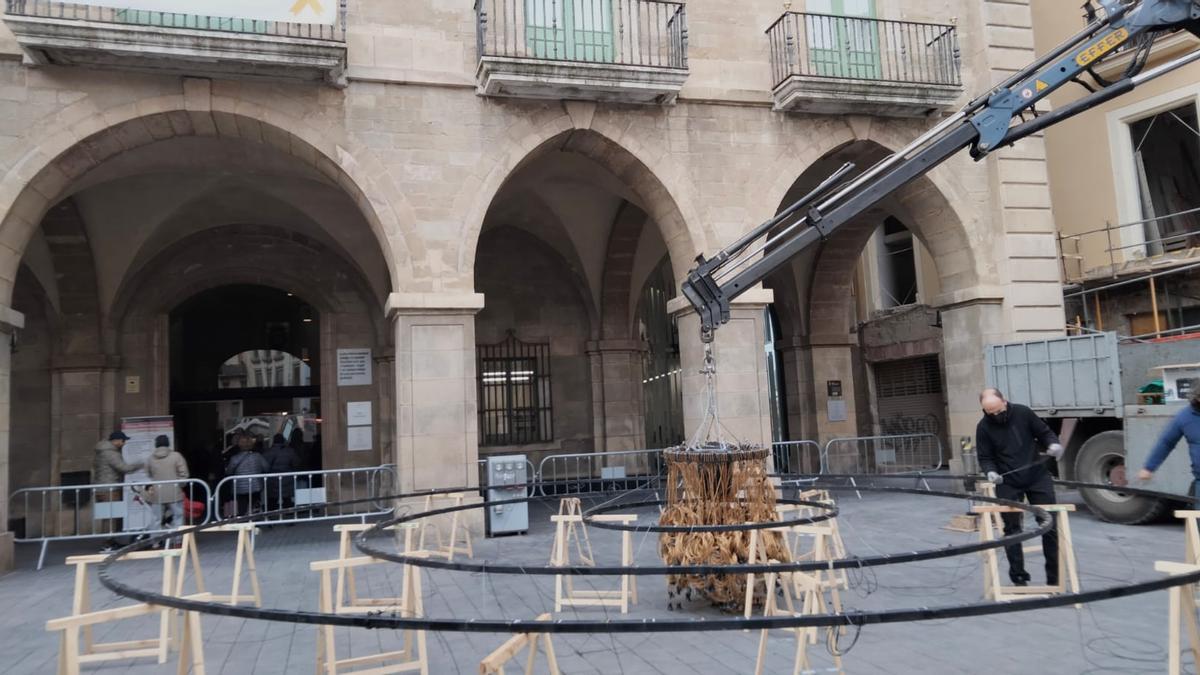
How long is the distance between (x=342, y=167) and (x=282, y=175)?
3.54m

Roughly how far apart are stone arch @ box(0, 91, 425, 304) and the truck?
28.2 feet

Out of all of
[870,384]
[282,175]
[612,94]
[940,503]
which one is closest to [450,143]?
[612,94]

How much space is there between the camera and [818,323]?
18438mm

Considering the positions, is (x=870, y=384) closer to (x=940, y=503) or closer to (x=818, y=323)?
(x=818, y=323)

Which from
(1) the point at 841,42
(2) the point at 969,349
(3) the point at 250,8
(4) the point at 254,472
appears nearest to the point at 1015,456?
(2) the point at 969,349

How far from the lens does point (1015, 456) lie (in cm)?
673

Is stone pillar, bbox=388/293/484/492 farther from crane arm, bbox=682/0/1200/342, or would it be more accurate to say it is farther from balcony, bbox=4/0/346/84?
crane arm, bbox=682/0/1200/342

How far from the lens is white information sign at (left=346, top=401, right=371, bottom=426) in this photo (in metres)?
16.0

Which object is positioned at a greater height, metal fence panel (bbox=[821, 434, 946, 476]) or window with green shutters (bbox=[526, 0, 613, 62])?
window with green shutters (bbox=[526, 0, 613, 62])

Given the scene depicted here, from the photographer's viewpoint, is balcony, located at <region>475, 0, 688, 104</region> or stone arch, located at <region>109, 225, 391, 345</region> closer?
balcony, located at <region>475, 0, 688, 104</region>

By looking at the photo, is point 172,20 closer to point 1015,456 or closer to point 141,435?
point 141,435

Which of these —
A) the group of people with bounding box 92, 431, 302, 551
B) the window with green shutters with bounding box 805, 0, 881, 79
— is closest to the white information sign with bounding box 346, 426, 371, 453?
the group of people with bounding box 92, 431, 302, 551

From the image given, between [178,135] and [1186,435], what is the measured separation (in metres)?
11.8

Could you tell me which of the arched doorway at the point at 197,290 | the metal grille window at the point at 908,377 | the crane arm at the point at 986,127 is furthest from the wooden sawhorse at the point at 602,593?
the metal grille window at the point at 908,377
